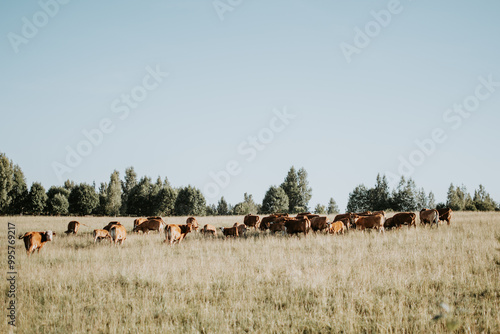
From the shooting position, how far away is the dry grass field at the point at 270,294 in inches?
216

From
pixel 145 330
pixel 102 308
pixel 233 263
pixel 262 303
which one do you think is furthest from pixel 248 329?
pixel 233 263

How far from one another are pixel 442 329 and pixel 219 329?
3.84m

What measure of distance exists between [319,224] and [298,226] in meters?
1.91

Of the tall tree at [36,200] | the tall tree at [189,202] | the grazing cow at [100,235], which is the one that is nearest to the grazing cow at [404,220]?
the grazing cow at [100,235]

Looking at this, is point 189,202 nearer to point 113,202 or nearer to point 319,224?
point 113,202

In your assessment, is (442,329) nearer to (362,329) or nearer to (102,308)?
(362,329)

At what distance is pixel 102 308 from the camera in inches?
251

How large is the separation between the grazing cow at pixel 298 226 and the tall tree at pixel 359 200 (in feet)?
239

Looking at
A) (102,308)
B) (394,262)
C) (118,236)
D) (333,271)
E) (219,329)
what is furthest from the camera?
(118,236)

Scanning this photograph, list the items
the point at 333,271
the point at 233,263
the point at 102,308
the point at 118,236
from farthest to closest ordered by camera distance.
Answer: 1. the point at 118,236
2. the point at 233,263
3. the point at 333,271
4. the point at 102,308

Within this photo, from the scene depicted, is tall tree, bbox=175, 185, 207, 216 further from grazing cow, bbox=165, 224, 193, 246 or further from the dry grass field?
the dry grass field

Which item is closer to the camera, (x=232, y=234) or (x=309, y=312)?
(x=309, y=312)

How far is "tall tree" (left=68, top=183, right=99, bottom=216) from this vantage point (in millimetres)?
69375

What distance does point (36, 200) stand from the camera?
65.5 m
